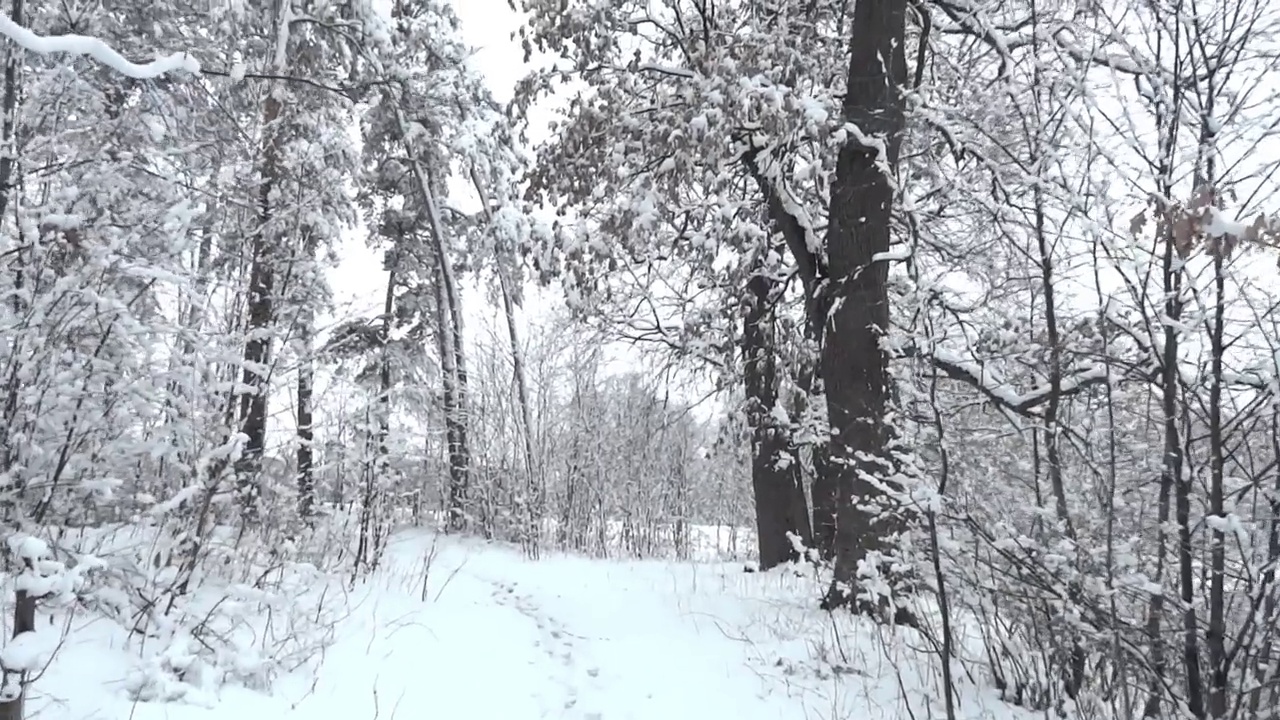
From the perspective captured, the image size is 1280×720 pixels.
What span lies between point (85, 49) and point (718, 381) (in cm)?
655

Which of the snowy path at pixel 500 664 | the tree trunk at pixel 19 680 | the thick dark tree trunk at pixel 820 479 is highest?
the thick dark tree trunk at pixel 820 479

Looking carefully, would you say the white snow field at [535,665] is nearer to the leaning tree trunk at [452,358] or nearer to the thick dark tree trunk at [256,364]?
the thick dark tree trunk at [256,364]

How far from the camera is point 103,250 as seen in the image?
9.58 feet

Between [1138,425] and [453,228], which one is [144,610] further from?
[453,228]

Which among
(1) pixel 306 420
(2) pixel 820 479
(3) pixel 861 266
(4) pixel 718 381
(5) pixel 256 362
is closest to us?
(5) pixel 256 362

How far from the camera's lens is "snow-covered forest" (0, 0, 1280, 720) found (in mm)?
2871

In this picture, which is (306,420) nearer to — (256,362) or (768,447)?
(256,362)

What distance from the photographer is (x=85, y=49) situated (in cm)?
259

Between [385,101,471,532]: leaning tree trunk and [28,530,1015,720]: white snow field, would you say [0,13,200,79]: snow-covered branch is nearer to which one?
[28,530,1015,720]: white snow field

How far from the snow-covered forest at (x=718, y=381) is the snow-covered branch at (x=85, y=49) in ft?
0.05

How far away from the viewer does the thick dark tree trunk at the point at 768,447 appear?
7.55m

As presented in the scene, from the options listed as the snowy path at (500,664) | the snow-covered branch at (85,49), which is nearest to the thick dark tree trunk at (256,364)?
the snowy path at (500,664)

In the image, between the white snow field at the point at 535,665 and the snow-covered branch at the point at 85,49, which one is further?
the white snow field at the point at 535,665

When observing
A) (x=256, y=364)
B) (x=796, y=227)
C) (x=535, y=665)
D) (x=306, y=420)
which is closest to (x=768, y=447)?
(x=796, y=227)
